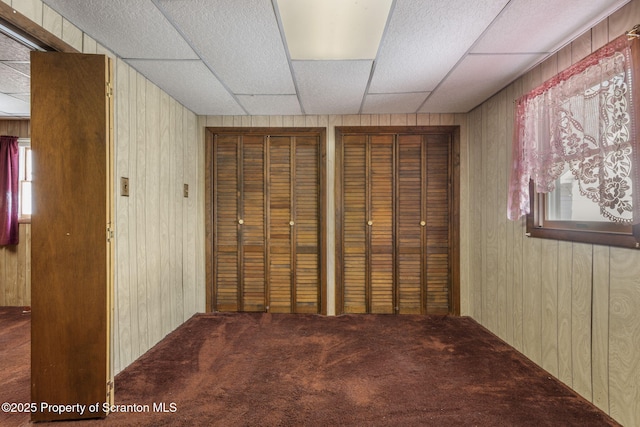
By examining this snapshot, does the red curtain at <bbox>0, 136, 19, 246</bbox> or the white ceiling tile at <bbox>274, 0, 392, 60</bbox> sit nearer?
the white ceiling tile at <bbox>274, 0, 392, 60</bbox>

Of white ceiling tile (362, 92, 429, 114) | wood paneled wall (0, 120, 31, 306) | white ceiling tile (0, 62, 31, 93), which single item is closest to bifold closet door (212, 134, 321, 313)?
white ceiling tile (362, 92, 429, 114)

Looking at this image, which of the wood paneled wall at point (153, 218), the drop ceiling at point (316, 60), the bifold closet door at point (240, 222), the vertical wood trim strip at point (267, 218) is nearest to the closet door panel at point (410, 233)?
the drop ceiling at point (316, 60)

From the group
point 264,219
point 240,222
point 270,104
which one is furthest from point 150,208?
point 270,104

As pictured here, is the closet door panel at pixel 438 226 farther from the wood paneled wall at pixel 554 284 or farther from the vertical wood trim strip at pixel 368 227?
the vertical wood trim strip at pixel 368 227

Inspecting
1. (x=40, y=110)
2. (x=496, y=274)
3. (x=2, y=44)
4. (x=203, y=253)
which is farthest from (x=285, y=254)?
(x=2, y=44)

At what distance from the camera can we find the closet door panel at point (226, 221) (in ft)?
11.3

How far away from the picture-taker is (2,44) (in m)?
1.86

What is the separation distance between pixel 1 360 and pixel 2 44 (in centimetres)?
217

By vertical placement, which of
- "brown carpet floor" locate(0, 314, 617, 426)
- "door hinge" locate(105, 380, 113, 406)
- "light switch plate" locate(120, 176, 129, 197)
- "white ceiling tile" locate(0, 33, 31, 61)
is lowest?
"brown carpet floor" locate(0, 314, 617, 426)

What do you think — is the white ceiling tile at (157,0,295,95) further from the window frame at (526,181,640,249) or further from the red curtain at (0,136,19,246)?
the red curtain at (0,136,19,246)

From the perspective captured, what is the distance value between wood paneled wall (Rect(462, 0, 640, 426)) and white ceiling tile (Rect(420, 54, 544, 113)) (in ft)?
0.36

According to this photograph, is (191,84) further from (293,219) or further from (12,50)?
(293,219)

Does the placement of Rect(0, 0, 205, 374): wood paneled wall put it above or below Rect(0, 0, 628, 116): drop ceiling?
below

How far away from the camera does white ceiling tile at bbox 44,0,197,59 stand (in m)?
1.58
